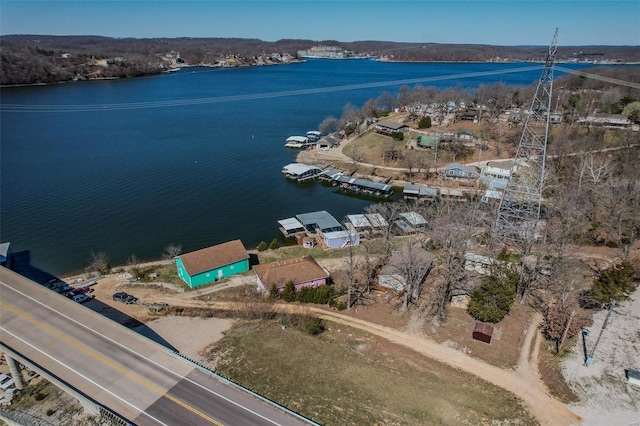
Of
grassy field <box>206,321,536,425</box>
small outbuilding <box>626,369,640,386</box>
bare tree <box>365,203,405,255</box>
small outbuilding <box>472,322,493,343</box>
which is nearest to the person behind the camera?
grassy field <box>206,321,536,425</box>

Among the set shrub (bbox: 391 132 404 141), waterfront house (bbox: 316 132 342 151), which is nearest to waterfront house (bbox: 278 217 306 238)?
waterfront house (bbox: 316 132 342 151)

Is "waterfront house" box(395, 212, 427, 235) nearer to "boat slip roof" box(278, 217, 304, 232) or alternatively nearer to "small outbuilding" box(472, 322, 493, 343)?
"boat slip roof" box(278, 217, 304, 232)

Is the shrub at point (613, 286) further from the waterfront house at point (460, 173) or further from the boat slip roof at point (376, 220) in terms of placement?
the waterfront house at point (460, 173)

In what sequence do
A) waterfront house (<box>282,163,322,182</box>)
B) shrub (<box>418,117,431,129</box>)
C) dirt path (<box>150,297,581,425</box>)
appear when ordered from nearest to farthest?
dirt path (<box>150,297,581,425</box>), waterfront house (<box>282,163,322,182</box>), shrub (<box>418,117,431,129</box>)

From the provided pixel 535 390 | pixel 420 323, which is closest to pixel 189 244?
pixel 420 323

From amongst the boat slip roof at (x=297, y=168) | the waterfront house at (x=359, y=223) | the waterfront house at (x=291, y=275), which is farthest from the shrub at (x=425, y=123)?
the waterfront house at (x=291, y=275)

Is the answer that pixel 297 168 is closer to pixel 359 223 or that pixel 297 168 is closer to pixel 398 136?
pixel 398 136

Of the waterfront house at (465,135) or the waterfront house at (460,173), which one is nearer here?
the waterfront house at (460,173)
